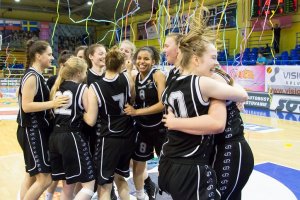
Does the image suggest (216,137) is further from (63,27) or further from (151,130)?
(63,27)

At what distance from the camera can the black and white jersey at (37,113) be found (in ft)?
8.25

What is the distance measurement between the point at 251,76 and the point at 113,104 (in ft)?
26.8

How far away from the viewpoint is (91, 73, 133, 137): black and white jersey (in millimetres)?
2400

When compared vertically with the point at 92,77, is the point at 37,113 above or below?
below

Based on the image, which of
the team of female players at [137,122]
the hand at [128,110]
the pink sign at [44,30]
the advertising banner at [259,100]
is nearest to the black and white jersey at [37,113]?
the team of female players at [137,122]

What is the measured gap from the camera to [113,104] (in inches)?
95.7

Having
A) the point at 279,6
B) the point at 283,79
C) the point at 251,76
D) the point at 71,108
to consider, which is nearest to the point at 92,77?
the point at 71,108

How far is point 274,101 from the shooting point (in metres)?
9.12

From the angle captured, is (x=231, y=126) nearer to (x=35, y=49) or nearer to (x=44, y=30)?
(x=35, y=49)

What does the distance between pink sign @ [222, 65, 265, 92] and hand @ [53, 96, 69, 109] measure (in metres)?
7.61

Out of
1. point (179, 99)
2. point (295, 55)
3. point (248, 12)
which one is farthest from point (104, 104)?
point (248, 12)

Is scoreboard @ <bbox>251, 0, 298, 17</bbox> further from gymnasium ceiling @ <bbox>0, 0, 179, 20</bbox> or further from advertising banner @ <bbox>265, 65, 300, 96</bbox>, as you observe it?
gymnasium ceiling @ <bbox>0, 0, 179, 20</bbox>

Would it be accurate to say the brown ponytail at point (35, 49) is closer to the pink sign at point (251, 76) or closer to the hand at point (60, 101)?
the hand at point (60, 101)

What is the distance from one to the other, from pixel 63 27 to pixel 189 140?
76.9ft
